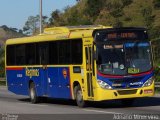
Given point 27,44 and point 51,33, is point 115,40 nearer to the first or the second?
point 51,33

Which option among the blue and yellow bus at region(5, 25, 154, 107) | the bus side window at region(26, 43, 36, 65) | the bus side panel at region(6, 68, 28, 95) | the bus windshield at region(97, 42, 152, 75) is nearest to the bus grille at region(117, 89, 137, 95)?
the blue and yellow bus at region(5, 25, 154, 107)

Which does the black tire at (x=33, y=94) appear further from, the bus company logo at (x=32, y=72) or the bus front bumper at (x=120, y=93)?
the bus front bumper at (x=120, y=93)

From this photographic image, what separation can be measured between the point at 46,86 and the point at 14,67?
3395 millimetres

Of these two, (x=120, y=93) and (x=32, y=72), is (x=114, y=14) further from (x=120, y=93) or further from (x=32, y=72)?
(x=120, y=93)

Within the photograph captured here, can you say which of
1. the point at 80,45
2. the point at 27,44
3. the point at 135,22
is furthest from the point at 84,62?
the point at 135,22

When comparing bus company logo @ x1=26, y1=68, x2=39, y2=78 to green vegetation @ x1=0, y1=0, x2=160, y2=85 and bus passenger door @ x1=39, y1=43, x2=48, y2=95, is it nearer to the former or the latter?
bus passenger door @ x1=39, y1=43, x2=48, y2=95

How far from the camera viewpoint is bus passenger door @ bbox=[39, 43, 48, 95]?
80.7 ft

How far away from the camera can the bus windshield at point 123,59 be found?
67.8 ft

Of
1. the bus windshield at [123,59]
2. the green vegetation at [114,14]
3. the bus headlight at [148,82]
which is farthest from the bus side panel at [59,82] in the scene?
the green vegetation at [114,14]

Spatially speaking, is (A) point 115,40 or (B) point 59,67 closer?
(A) point 115,40

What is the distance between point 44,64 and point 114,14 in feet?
202

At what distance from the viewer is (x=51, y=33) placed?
82.0 ft

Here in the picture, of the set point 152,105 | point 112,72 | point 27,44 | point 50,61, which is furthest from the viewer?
point 27,44

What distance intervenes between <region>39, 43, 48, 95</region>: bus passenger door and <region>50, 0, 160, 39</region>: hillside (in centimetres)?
4314
